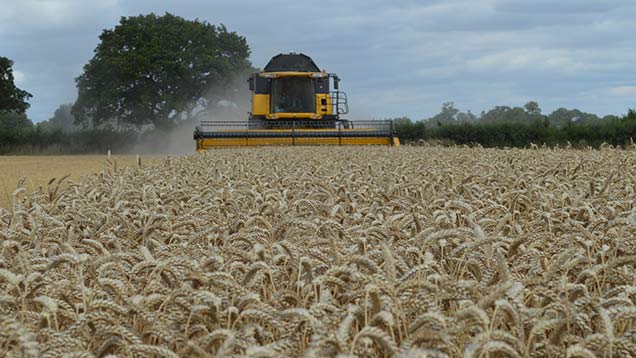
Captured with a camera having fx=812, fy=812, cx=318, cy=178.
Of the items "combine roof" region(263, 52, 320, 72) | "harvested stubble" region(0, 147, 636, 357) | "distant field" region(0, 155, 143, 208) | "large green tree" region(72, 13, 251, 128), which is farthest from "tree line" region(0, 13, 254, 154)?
"harvested stubble" region(0, 147, 636, 357)

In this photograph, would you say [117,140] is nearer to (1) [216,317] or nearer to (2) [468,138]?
(2) [468,138]

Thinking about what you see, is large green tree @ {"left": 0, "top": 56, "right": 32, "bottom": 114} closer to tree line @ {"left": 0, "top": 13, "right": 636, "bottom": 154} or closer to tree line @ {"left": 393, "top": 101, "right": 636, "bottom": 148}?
tree line @ {"left": 0, "top": 13, "right": 636, "bottom": 154}

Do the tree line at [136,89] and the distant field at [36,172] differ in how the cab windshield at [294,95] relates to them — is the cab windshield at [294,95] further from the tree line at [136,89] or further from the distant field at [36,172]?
the tree line at [136,89]

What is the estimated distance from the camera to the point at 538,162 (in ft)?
36.6

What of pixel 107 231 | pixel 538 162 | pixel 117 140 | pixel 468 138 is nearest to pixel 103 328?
pixel 107 231

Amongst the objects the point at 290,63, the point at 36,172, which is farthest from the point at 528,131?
the point at 36,172

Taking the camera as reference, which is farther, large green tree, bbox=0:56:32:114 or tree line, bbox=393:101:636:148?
large green tree, bbox=0:56:32:114

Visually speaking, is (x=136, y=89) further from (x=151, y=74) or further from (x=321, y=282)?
(x=321, y=282)

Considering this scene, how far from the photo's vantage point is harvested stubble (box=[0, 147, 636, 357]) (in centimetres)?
239

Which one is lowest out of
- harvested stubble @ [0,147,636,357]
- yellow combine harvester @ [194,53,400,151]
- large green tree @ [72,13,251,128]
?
harvested stubble @ [0,147,636,357]

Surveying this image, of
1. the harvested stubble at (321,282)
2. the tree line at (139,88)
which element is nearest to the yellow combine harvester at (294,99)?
the harvested stubble at (321,282)

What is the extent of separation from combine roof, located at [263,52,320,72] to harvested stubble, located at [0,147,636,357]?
25.2m

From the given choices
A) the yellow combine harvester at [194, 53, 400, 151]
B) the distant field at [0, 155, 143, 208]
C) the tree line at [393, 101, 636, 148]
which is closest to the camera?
the distant field at [0, 155, 143, 208]

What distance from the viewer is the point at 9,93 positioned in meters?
66.6
